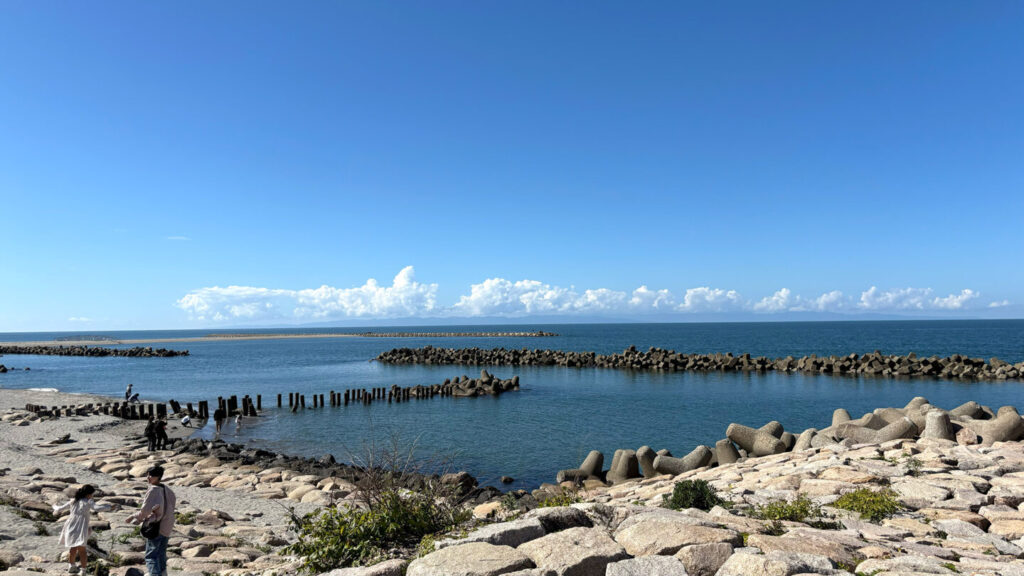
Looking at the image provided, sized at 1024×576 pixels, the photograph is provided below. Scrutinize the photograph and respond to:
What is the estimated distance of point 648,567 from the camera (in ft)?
19.1

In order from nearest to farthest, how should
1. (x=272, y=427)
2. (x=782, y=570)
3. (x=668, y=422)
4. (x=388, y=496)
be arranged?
(x=782, y=570) < (x=388, y=496) < (x=668, y=422) < (x=272, y=427)

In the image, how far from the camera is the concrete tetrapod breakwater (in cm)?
1461

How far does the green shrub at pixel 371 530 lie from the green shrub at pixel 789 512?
427 centimetres

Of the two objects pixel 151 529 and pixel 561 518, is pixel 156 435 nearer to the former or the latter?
pixel 151 529

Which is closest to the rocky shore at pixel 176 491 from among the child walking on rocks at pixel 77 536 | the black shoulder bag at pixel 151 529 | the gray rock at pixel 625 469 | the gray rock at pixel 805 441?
the child walking on rocks at pixel 77 536

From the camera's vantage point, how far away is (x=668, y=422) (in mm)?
28875

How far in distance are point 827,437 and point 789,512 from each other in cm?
1013

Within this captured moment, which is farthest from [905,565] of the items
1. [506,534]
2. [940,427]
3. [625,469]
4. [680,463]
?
[625,469]

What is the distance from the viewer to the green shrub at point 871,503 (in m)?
8.48

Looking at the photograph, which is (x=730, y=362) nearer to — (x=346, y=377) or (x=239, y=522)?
(x=346, y=377)

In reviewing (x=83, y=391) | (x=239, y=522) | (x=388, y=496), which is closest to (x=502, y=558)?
(x=388, y=496)

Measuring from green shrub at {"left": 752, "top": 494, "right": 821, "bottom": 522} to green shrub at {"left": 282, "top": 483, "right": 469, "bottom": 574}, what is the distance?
4.27 metres

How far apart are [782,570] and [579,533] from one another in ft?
7.22

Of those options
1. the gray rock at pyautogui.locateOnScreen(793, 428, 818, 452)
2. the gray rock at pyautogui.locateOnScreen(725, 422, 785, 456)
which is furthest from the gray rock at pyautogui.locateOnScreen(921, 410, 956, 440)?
the gray rock at pyautogui.locateOnScreen(725, 422, 785, 456)
